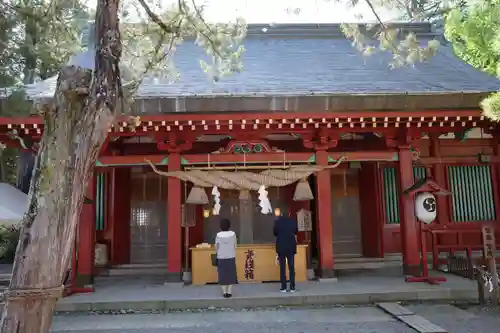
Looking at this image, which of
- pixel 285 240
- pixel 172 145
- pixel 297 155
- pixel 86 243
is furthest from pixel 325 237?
pixel 86 243

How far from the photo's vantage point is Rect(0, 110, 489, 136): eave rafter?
8039mm

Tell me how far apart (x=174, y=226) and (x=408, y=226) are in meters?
4.67

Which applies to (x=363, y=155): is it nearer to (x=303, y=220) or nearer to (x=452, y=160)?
(x=303, y=220)

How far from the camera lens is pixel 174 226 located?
28.4ft

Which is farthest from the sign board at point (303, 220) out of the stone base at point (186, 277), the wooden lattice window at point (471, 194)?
the wooden lattice window at point (471, 194)

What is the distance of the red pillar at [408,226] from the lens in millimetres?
8688

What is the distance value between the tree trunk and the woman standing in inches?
165

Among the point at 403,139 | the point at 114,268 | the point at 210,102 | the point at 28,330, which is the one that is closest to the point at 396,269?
the point at 403,139

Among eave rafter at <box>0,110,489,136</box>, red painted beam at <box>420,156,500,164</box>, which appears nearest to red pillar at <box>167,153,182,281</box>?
eave rafter at <box>0,110,489,136</box>

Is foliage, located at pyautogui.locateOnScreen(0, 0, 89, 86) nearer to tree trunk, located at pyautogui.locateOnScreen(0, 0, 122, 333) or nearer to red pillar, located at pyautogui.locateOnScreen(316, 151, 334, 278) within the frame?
tree trunk, located at pyautogui.locateOnScreen(0, 0, 122, 333)

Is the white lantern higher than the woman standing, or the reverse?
the white lantern

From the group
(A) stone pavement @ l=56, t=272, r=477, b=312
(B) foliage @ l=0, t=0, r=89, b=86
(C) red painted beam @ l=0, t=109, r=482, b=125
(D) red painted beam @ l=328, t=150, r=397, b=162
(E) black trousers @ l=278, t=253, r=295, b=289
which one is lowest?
(A) stone pavement @ l=56, t=272, r=477, b=312

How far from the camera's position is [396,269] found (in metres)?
10.1

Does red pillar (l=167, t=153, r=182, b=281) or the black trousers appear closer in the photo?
the black trousers
